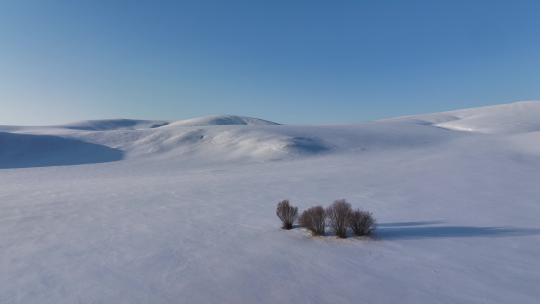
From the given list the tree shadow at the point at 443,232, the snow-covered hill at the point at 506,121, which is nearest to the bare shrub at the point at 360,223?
the tree shadow at the point at 443,232

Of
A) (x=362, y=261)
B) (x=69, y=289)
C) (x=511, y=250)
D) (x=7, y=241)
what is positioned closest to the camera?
(x=69, y=289)

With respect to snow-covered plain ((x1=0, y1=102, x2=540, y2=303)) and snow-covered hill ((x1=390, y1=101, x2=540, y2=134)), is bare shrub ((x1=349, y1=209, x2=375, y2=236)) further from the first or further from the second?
snow-covered hill ((x1=390, y1=101, x2=540, y2=134))

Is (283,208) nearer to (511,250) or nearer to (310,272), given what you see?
(310,272)

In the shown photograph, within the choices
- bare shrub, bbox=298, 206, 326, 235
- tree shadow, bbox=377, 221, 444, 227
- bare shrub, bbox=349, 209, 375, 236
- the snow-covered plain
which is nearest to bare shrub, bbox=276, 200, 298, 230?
the snow-covered plain

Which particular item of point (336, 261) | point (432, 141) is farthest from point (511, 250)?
point (432, 141)

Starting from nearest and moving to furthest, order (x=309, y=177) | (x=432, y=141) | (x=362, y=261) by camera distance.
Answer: (x=362, y=261) → (x=309, y=177) → (x=432, y=141)

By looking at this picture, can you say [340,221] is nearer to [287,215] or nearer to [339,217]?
[339,217]
